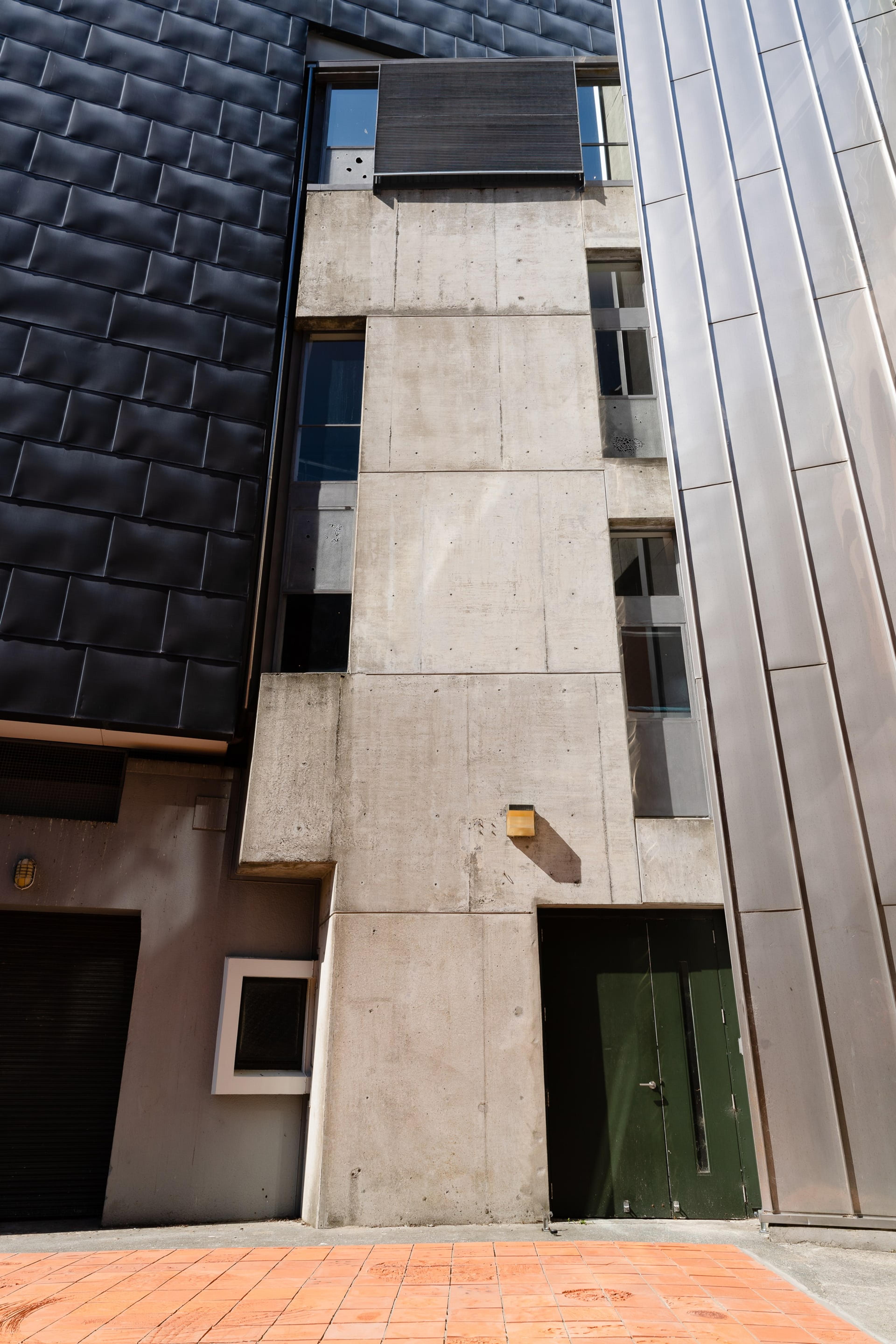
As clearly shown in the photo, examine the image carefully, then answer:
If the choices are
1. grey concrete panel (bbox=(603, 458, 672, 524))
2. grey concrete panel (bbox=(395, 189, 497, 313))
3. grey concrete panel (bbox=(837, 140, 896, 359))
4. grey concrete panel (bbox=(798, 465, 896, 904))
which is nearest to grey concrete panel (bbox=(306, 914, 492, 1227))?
grey concrete panel (bbox=(798, 465, 896, 904))

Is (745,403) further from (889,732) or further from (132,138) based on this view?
(132,138)

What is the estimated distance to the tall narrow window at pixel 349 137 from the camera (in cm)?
1390

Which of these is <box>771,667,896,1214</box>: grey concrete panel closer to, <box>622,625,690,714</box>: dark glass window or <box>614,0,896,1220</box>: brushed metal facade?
<box>614,0,896,1220</box>: brushed metal facade

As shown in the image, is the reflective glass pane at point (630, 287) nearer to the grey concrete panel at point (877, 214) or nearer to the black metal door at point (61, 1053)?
the grey concrete panel at point (877, 214)

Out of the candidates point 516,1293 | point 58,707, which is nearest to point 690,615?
point 516,1293

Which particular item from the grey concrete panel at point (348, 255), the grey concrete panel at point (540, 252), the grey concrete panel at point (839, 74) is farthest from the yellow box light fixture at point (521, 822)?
the grey concrete panel at point (839, 74)

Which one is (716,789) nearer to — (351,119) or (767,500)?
(767,500)

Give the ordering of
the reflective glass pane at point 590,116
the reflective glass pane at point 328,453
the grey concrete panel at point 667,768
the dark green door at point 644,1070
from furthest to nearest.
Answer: the reflective glass pane at point 590,116, the reflective glass pane at point 328,453, the grey concrete panel at point 667,768, the dark green door at point 644,1070

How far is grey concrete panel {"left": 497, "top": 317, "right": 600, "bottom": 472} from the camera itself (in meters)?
11.3

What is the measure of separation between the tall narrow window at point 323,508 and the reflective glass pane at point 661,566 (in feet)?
→ 12.9

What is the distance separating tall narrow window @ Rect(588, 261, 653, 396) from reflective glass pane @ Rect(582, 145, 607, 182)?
2.00 meters

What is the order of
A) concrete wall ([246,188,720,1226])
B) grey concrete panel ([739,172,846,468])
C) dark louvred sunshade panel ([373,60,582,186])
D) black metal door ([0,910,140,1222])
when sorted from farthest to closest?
dark louvred sunshade panel ([373,60,582,186]) < black metal door ([0,910,140,1222]) < grey concrete panel ([739,172,846,468]) < concrete wall ([246,188,720,1226])

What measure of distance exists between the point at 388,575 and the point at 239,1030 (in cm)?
589

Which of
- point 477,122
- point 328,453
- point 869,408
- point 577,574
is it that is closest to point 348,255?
point 328,453
